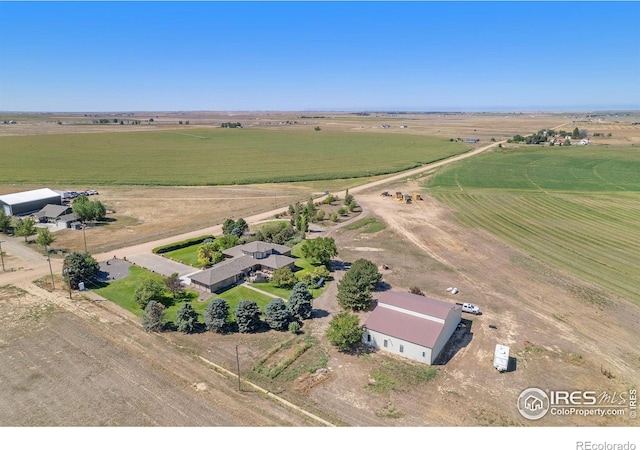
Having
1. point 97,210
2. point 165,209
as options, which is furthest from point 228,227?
point 97,210

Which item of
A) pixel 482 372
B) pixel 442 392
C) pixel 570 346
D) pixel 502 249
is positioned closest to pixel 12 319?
pixel 442 392

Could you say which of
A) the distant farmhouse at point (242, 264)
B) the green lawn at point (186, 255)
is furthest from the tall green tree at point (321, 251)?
the green lawn at point (186, 255)

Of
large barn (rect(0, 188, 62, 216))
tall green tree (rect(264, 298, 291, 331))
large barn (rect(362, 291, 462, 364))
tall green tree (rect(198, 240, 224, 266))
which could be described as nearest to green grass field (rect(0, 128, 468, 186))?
large barn (rect(0, 188, 62, 216))

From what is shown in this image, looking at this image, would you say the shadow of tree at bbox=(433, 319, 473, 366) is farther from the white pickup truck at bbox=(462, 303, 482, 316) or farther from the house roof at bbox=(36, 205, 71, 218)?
the house roof at bbox=(36, 205, 71, 218)

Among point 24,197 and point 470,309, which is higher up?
point 24,197

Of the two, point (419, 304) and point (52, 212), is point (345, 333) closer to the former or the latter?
point (419, 304)
